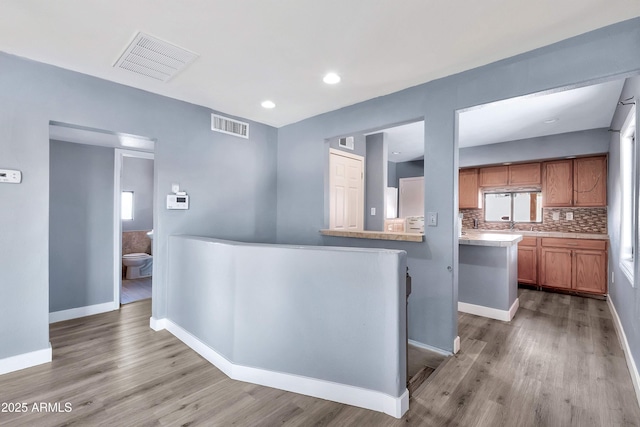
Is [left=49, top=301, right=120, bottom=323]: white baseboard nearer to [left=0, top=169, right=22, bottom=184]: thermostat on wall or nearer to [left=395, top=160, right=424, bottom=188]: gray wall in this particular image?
[left=0, top=169, right=22, bottom=184]: thermostat on wall

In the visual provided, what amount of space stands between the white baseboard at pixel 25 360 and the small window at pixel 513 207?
678cm

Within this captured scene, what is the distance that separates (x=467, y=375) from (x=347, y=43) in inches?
108

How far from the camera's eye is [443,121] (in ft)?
8.96

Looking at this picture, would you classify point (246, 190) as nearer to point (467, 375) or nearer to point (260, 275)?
point (260, 275)

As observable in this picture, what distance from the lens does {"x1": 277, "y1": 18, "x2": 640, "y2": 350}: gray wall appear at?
6.64 feet

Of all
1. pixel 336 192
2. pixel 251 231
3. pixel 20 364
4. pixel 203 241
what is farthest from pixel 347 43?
pixel 20 364

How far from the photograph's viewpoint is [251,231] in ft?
13.4

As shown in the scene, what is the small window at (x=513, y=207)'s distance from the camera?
17.8 feet

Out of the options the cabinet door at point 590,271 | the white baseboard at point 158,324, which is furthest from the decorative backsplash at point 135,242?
the cabinet door at point 590,271

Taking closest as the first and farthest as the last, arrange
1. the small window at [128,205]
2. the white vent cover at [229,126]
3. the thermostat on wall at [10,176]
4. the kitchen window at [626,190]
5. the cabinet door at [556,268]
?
the thermostat on wall at [10,176] < the kitchen window at [626,190] < the white vent cover at [229,126] < the cabinet door at [556,268] < the small window at [128,205]

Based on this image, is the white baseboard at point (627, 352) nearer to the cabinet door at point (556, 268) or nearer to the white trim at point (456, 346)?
the cabinet door at point (556, 268)

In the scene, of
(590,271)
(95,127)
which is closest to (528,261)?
(590,271)

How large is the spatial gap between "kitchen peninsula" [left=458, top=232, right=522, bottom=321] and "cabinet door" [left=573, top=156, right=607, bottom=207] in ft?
6.52

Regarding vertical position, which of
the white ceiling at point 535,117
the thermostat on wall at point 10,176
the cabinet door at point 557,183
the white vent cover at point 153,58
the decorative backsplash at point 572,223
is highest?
the white ceiling at point 535,117
